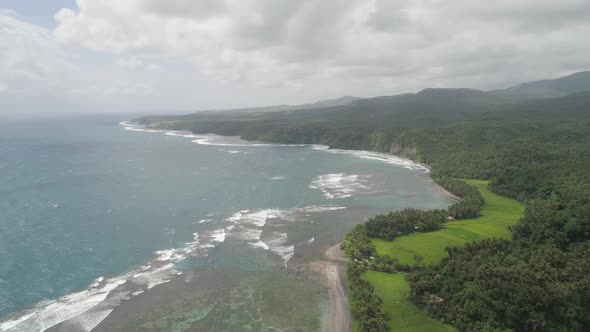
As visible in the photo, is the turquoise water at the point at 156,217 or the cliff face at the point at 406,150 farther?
the cliff face at the point at 406,150

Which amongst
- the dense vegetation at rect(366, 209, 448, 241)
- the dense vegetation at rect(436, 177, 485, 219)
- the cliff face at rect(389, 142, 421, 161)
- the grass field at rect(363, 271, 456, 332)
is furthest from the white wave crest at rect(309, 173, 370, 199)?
the grass field at rect(363, 271, 456, 332)

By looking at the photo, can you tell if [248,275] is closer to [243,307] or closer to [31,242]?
[243,307]

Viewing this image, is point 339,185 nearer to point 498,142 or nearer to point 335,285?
point 335,285

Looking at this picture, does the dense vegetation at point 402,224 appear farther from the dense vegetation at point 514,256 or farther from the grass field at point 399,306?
the grass field at point 399,306

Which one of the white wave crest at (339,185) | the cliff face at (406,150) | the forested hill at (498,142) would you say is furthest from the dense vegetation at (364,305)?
the cliff face at (406,150)

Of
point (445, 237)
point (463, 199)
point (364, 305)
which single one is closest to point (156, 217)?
point (364, 305)
